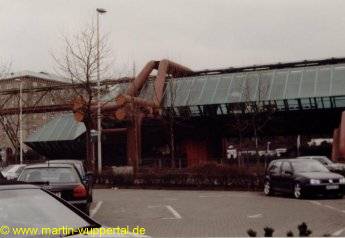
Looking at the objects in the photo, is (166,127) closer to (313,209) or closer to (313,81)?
(313,81)

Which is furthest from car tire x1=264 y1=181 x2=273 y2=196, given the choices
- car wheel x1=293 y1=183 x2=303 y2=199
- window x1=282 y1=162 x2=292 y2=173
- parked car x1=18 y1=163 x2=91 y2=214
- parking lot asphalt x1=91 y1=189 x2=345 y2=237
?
parked car x1=18 y1=163 x2=91 y2=214

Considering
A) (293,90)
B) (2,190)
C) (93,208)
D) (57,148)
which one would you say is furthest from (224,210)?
(57,148)

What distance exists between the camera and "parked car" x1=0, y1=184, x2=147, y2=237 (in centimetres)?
561

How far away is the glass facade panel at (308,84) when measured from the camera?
45625 mm

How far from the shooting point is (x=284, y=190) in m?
23.2

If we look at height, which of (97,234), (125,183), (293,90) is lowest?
(125,183)

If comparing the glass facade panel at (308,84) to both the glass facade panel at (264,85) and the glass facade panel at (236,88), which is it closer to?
the glass facade panel at (264,85)

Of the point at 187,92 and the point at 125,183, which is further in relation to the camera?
the point at 187,92

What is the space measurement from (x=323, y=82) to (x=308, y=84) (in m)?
1.10

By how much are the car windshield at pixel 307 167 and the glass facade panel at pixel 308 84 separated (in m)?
22.7

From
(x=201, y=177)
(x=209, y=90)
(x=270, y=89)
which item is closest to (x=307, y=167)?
(x=201, y=177)

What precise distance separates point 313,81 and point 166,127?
1177 centimetres

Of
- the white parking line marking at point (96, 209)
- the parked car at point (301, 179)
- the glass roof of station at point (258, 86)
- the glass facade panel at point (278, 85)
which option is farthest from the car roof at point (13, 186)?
the glass facade panel at point (278, 85)

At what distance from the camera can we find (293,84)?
A: 47.1 m
